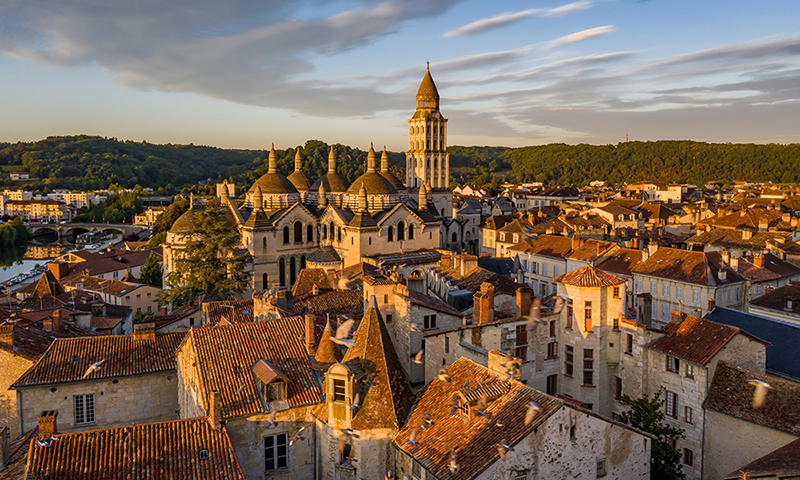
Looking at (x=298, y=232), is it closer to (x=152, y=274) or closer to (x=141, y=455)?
(x=152, y=274)

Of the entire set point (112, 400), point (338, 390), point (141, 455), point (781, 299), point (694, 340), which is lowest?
point (112, 400)

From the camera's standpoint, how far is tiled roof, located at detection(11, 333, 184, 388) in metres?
21.9

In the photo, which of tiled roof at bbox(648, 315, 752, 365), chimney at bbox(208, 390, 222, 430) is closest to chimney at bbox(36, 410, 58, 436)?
chimney at bbox(208, 390, 222, 430)

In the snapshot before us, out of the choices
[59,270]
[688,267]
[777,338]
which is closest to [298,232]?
[59,270]

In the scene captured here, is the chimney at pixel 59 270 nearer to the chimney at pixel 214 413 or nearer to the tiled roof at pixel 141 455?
the tiled roof at pixel 141 455

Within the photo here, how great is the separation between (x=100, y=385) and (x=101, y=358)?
1140mm

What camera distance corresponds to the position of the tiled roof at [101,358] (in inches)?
862

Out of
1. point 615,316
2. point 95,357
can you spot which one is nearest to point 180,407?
point 95,357

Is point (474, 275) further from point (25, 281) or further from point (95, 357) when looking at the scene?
point (25, 281)

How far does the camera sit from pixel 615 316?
25531 mm

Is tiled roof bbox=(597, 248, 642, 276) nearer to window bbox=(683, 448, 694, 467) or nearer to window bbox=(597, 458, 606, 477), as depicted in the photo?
window bbox=(683, 448, 694, 467)

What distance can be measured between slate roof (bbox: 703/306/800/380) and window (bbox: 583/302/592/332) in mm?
7099

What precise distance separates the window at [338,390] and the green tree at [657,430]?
9.87 metres

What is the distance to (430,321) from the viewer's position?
24.4m
